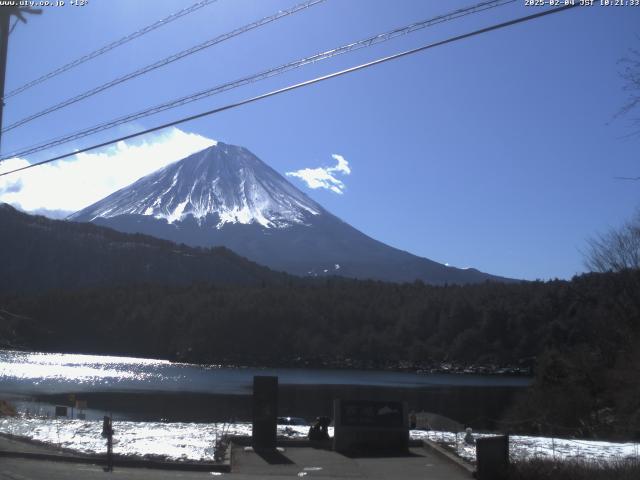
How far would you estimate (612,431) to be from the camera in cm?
2928

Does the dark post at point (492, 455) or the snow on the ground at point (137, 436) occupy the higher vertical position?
the dark post at point (492, 455)

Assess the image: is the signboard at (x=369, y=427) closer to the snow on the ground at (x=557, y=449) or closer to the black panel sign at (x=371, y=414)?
the black panel sign at (x=371, y=414)

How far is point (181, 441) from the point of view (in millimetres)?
19703

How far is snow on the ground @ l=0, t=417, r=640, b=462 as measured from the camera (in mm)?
17688

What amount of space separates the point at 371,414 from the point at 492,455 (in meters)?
4.79

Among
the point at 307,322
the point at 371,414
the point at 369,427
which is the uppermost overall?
the point at 307,322

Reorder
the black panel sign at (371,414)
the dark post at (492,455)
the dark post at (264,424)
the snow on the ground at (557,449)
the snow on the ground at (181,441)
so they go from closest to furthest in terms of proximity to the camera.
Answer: the dark post at (492,455) → the snow on the ground at (557,449) → the snow on the ground at (181,441) → the dark post at (264,424) → the black panel sign at (371,414)

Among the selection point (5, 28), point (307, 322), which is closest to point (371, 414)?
point (5, 28)

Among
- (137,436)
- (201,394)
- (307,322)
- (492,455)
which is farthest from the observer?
(307,322)

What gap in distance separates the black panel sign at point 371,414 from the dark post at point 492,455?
182 inches

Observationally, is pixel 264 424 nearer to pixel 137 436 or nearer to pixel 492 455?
pixel 137 436

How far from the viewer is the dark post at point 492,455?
596 inches

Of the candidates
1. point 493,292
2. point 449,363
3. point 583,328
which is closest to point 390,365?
point 449,363

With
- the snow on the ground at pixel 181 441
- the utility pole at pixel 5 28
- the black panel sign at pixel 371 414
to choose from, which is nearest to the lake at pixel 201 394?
the snow on the ground at pixel 181 441
